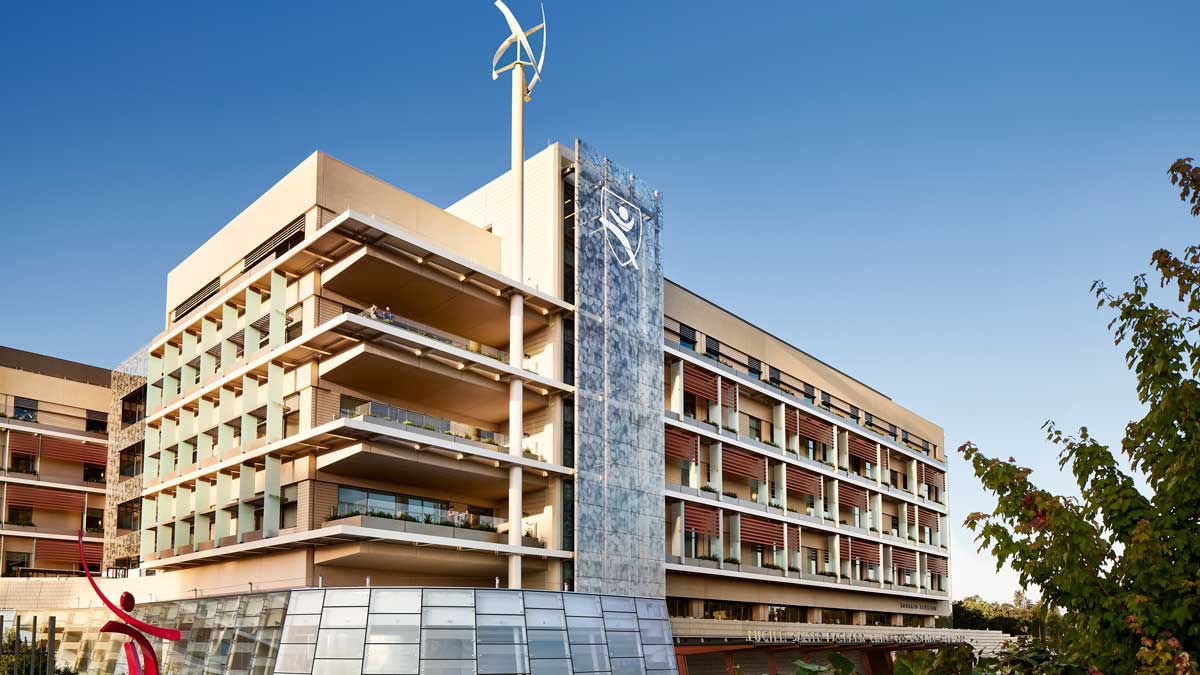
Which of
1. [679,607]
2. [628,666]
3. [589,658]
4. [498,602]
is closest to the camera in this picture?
[498,602]

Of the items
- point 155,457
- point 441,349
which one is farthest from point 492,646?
point 155,457

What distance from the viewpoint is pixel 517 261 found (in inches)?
1987

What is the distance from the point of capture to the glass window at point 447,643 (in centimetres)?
3039

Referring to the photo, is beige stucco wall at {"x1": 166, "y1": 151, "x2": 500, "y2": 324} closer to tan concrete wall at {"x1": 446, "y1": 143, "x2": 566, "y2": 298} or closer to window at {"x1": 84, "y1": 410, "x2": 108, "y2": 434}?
tan concrete wall at {"x1": 446, "y1": 143, "x2": 566, "y2": 298}

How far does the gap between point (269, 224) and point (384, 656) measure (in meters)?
26.9

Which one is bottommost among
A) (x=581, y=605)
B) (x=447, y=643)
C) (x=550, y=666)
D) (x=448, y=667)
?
(x=550, y=666)

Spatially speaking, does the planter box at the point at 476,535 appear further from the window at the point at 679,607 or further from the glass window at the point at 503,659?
the window at the point at 679,607

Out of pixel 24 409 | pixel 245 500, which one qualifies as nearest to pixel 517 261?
pixel 245 500

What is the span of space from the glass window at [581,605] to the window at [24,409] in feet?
170

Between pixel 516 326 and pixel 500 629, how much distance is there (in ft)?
64.1

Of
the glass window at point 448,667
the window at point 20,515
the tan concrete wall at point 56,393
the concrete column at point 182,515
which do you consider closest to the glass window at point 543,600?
the glass window at point 448,667

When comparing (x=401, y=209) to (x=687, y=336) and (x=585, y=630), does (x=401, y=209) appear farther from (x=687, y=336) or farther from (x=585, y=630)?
(x=585, y=630)

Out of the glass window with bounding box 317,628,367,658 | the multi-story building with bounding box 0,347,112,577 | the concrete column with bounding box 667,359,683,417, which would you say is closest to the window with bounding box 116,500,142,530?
the multi-story building with bounding box 0,347,112,577

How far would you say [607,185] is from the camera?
178 ft
